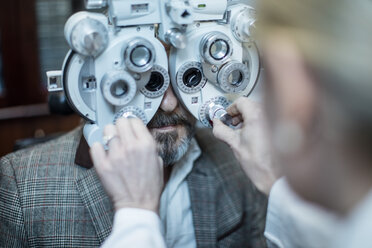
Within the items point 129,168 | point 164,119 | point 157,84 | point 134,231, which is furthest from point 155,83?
point 134,231

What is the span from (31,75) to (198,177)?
133cm

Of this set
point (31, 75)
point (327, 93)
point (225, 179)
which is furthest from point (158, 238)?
point (31, 75)

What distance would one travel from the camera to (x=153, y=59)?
0.85m

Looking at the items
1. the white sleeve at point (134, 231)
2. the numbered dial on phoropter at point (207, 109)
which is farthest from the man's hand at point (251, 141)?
the white sleeve at point (134, 231)

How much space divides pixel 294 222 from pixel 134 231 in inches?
11.7

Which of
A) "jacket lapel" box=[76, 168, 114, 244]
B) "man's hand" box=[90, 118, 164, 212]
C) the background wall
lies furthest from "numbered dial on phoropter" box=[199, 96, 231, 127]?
the background wall

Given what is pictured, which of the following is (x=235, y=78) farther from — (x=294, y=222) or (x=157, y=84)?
(x=294, y=222)

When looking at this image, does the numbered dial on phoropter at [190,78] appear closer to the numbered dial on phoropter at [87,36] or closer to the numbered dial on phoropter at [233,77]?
the numbered dial on phoropter at [233,77]

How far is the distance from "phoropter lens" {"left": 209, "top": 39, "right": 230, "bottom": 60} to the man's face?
0.13 meters

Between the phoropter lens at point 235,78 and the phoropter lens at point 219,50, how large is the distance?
5 centimetres

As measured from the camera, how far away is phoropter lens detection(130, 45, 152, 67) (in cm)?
84

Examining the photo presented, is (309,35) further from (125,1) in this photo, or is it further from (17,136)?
(17,136)

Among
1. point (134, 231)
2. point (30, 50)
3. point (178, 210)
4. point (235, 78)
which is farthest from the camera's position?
point (30, 50)

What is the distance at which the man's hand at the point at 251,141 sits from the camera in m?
0.88
